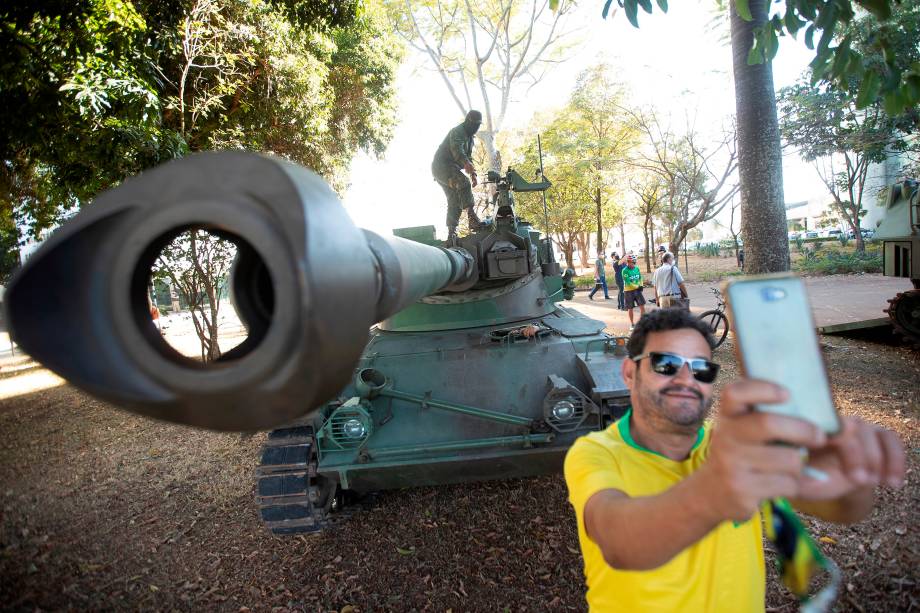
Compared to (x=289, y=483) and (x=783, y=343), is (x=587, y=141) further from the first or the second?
(x=783, y=343)

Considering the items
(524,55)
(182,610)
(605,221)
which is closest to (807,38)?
(182,610)

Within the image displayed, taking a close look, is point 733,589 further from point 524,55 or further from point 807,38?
point 524,55

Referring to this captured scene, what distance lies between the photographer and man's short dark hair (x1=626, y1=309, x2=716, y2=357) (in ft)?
5.58

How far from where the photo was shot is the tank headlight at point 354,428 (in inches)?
Result: 158

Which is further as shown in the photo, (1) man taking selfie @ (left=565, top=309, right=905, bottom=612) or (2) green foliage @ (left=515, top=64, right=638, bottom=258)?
(2) green foliage @ (left=515, top=64, right=638, bottom=258)

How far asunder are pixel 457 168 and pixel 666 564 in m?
5.31

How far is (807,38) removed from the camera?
8.23 ft

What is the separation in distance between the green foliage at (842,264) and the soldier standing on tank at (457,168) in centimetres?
2127

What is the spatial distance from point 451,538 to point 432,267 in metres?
3.46

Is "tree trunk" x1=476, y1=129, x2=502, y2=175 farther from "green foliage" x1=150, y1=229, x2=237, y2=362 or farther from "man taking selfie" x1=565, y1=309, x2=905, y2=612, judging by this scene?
"man taking selfie" x1=565, y1=309, x2=905, y2=612

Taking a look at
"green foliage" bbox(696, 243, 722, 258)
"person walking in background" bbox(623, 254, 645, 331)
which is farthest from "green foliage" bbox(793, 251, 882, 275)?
"person walking in background" bbox(623, 254, 645, 331)

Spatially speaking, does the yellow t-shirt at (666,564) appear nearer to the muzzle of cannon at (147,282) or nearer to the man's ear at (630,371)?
the man's ear at (630,371)

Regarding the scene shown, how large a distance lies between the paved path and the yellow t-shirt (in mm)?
11454

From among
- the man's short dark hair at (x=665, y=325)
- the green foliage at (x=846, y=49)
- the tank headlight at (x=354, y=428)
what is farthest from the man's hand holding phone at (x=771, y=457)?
the tank headlight at (x=354, y=428)
